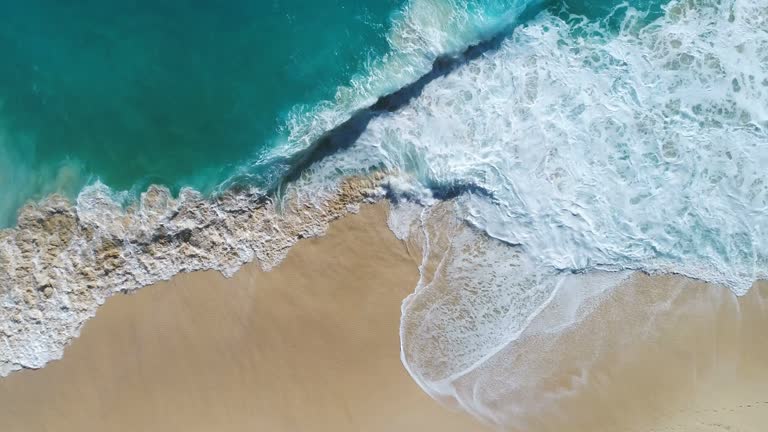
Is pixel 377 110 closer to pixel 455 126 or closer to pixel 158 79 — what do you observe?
pixel 455 126

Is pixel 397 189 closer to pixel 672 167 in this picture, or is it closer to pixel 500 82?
pixel 500 82

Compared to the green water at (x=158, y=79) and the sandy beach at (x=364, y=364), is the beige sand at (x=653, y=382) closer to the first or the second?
the sandy beach at (x=364, y=364)

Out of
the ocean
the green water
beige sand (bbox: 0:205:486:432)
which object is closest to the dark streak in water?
the ocean

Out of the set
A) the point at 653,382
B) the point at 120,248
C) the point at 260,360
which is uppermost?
the point at 120,248

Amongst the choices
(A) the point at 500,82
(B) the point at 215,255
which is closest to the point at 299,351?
(B) the point at 215,255

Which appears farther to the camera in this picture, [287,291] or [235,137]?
[235,137]

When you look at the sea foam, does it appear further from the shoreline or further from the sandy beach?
the shoreline

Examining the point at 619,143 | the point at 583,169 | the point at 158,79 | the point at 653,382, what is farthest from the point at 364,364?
the point at 158,79

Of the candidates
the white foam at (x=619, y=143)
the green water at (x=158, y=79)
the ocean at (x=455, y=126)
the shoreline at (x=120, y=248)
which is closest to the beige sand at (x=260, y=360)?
the shoreline at (x=120, y=248)
